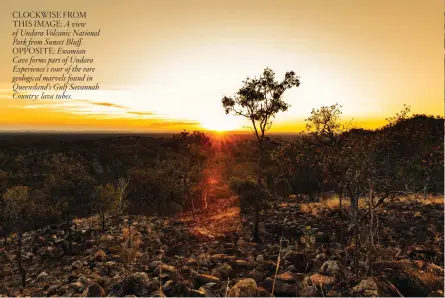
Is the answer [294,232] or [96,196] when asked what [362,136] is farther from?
[96,196]

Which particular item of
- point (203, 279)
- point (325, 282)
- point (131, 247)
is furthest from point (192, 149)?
point (325, 282)

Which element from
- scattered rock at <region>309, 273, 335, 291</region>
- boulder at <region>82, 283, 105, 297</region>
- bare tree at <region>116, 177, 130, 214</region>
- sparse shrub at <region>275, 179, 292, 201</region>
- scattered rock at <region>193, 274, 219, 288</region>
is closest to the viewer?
scattered rock at <region>309, 273, 335, 291</region>

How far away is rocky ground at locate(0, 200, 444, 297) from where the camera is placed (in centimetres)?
1115

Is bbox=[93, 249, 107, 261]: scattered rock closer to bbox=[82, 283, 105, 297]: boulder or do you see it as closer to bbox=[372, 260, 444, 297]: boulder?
bbox=[82, 283, 105, 297]: boulder

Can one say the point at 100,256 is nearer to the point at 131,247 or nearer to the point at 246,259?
the point at 131,247

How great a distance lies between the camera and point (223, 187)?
54.0 metres

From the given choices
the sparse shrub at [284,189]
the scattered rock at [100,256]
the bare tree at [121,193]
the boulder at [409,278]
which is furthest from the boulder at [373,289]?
the sparse shrub at [284,189]

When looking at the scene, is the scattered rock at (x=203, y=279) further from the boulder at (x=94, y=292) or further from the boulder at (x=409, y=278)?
the boulder at (x=409, y=278)

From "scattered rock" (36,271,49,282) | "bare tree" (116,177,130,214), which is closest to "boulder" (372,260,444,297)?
"bare tree" (116,177,130,214)

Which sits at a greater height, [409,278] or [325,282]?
[409,278]

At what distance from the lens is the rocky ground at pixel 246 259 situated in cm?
1115

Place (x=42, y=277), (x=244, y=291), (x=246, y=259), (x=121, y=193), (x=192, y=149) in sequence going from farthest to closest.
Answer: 1. (x=192, y=149)
2. (x=121, y=193)
3. (x=42, y=277)
4. (x=246, y=259)
5. (x=244, y=291)

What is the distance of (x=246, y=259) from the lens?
55.4 ft

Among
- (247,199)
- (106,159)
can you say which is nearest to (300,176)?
(247,199)
